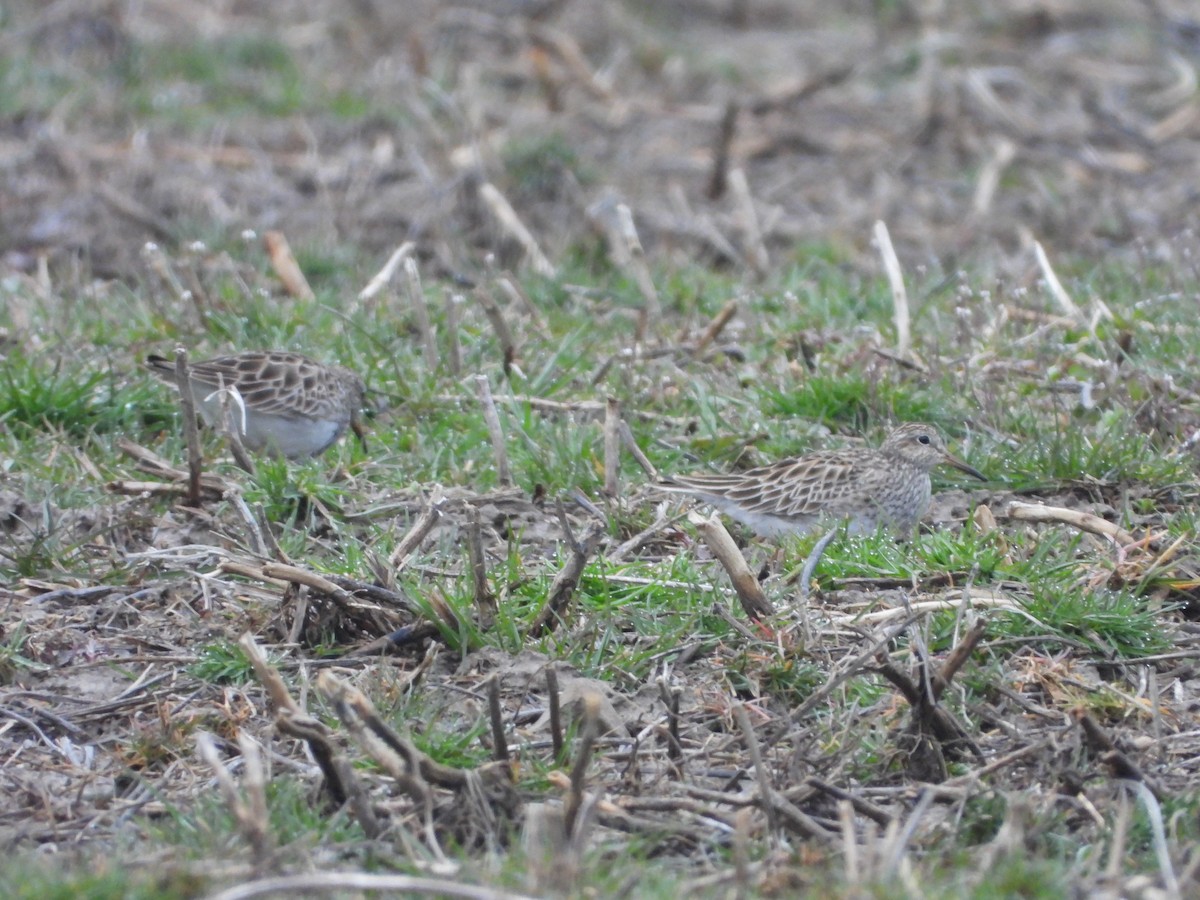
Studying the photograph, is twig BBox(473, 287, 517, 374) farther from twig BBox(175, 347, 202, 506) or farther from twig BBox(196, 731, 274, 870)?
twig BBox(196, 731, 274, 870)

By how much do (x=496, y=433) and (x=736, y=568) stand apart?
1676mm

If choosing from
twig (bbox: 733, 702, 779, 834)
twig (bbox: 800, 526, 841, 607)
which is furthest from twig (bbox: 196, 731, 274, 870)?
twig (bbox: 800, 526, 841, 607)

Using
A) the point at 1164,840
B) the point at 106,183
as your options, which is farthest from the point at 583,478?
the point at 106,183

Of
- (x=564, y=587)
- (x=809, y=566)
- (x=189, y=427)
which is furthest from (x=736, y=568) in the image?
(x=189, y=427)

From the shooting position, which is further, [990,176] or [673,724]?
[990,176]

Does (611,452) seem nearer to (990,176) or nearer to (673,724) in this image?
(673,724)

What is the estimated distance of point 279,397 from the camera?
7730 millimetres

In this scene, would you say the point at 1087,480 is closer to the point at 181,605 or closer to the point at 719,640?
the point at 719,640

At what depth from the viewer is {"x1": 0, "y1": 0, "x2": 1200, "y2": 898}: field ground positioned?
4.74m

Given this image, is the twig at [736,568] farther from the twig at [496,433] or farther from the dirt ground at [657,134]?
the dirt ground at [657,134]

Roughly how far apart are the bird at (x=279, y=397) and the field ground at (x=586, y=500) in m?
0.17

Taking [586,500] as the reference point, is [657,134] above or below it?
below

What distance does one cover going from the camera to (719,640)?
5.88m

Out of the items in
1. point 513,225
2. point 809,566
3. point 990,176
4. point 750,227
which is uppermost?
point 809,566
